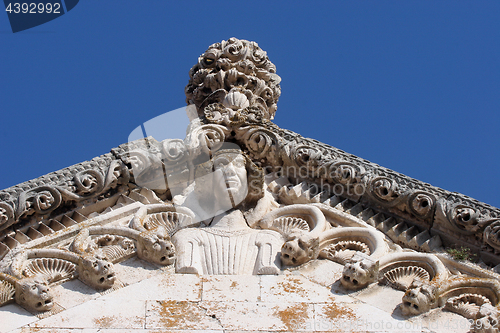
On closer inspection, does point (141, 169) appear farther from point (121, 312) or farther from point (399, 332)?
point (399, 332)

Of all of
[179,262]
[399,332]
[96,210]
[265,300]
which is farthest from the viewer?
[96,210]

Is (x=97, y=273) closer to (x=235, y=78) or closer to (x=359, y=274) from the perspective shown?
(x=359, y=274)

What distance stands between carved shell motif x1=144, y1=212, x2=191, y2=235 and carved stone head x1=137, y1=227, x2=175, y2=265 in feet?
1.50

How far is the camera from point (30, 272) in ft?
24.9

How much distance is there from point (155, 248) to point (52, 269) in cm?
100

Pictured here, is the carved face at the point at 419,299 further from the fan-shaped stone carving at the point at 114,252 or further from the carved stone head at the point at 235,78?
the carved stone head at the point at 235,78

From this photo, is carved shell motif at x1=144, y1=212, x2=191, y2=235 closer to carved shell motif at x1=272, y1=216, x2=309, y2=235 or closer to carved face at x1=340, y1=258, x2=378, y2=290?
carved shell motif at x1=272, y1=216, x2=309, y2=235

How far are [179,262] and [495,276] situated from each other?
302 centimetres

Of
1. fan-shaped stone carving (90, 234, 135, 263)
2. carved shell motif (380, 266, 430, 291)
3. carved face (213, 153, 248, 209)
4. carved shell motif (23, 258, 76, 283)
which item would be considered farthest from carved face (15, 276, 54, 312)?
carved shell motif (380, 266, 430, 291)

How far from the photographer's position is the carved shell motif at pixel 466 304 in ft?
23.1

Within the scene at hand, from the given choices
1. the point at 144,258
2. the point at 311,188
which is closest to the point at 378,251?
the point at 311,188

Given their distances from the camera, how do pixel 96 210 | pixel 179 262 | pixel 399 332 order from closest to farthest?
pixel 399 332
pixel 179 262
pixel 96 210

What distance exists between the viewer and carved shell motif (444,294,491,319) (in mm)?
7045

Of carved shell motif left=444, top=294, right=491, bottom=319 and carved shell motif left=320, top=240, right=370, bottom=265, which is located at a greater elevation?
carved shell motif left=320, top=240, right=370, bottom=265
